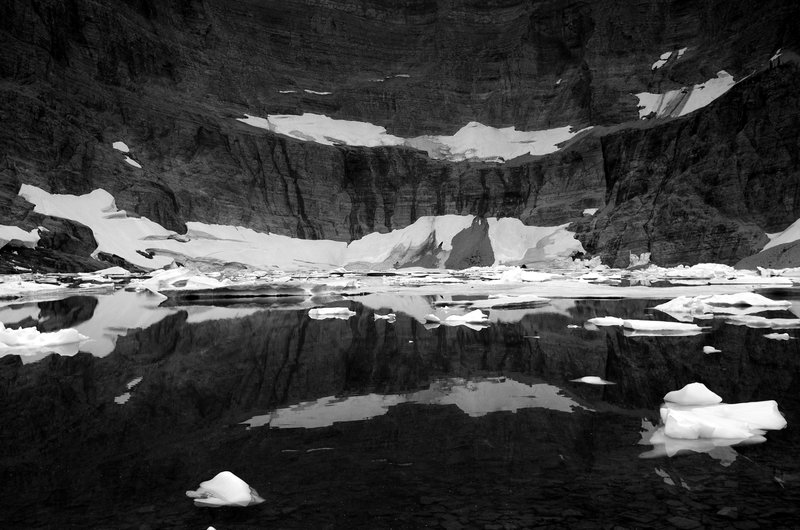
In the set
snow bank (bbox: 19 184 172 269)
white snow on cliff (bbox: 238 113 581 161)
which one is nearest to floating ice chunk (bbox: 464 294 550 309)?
snow bank (bbox: 19 184 172 269)

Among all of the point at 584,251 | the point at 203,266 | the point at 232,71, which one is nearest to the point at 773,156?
the point at 584,251

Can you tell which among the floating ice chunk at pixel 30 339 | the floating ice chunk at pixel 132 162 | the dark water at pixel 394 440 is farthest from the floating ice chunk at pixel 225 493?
the floating ice chunk at pixel 132 162

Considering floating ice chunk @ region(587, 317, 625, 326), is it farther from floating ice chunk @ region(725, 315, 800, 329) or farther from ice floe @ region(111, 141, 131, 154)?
ice floe @ region(111, 141, 131, 154)

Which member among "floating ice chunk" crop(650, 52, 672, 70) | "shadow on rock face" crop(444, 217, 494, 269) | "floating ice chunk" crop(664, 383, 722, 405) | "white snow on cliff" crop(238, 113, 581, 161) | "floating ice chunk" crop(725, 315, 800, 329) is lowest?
"floating ice chunk" crop(664, 383, 722, 405)

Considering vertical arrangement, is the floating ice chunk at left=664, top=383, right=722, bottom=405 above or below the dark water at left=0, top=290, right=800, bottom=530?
above

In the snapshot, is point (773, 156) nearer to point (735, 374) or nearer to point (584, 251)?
point (584, 251)

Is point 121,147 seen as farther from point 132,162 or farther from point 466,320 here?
point 466,320

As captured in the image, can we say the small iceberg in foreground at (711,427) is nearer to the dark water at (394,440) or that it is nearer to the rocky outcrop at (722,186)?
the dark water at (394,440)

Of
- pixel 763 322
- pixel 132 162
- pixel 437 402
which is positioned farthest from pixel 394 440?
pixel 132 162
